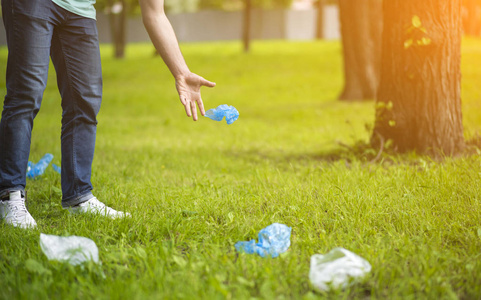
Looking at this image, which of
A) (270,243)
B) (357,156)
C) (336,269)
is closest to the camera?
(336,269)

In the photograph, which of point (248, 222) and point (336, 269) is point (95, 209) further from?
point (336, 269)

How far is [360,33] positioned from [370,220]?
7.10 metres

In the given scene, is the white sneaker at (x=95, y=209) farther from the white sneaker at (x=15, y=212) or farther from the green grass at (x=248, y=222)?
the white sneaker at (x=15, y=212)

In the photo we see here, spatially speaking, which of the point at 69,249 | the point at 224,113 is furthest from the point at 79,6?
the point at 69,249

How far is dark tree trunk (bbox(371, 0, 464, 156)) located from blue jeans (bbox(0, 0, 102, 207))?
261cm

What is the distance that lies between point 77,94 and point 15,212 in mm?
732

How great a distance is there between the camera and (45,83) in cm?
270

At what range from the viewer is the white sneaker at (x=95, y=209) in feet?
8.91

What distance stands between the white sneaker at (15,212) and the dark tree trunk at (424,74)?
3.07 meters

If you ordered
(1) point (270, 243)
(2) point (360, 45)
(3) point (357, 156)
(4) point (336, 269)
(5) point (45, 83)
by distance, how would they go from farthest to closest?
(2) point (360, 45) < (3) point (357, 156) < (5) point (45, 83) < (1) point (270, 243) < (4) point (336, 269)

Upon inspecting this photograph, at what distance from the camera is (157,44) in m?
2.77

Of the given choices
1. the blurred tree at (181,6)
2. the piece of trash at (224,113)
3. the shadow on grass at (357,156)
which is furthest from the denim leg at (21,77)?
the blurred tree at (181,6)

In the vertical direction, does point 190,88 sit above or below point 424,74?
above

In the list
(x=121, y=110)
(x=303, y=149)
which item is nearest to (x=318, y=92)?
(x=121, y=110)
